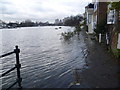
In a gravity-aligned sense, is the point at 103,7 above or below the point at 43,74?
above

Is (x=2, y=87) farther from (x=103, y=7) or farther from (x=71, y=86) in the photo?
(x=103, y=7)

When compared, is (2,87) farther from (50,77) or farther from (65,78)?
(65,78)

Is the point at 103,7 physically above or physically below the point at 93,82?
above

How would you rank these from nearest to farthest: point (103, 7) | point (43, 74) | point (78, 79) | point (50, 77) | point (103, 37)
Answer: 1. point (78, 79)
2. point (50, 77)
3. point (43, 74)
4. point (103, 37)
5. point (103, 7)

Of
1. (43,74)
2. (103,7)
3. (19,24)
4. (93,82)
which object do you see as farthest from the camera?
(19,24)

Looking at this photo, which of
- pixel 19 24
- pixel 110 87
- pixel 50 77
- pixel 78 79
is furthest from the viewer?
pixel 19 24

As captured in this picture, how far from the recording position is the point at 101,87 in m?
5.36

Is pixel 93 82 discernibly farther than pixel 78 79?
No

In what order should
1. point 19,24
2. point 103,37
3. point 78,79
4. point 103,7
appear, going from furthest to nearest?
point 19,24, point 103,7, point 103,37, point 78,79

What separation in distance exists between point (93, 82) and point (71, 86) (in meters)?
0.82

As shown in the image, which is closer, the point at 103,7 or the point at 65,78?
the point at 65,78

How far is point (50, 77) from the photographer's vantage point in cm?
698

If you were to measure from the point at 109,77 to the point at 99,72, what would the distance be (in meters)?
0.84

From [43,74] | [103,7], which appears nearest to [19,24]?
[103,7]
